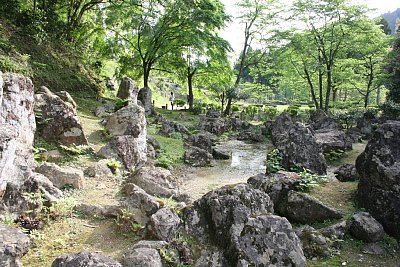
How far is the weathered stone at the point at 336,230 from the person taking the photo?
6.98m

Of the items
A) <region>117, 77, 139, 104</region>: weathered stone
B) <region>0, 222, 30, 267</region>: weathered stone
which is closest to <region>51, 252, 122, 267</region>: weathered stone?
<region>0, 222, 30, 267</region>: weathered stone

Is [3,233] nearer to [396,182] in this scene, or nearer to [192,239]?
[192,239]

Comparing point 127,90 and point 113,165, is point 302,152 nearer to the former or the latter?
point 113,165

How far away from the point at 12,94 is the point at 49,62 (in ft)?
36.4

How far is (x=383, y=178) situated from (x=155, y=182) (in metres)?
5.71

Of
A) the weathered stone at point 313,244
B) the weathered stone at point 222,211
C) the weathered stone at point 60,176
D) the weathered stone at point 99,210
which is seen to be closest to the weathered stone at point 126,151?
the weathered stone at point 60,176

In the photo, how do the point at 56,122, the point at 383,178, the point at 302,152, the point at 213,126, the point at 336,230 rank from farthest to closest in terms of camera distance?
the point at 213,126
the point at 302,152
the point at 56,122
the point at 383,178
the point at 336,230

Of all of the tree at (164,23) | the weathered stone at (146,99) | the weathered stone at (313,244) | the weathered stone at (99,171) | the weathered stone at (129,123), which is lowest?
the weathered stone at (313,244)

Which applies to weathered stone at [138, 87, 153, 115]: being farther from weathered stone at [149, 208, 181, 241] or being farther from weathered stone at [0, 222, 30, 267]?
weathered stone at [0, 222, 30, 267]

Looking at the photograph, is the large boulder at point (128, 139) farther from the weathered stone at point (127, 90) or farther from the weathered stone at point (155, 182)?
the weathered stone at point (127, 90)

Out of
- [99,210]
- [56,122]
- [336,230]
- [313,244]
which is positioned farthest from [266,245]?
[56,122]

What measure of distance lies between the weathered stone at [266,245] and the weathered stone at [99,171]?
5.66 m

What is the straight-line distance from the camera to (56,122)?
1048 cm

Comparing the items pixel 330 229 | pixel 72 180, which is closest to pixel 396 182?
pixel 330 229
